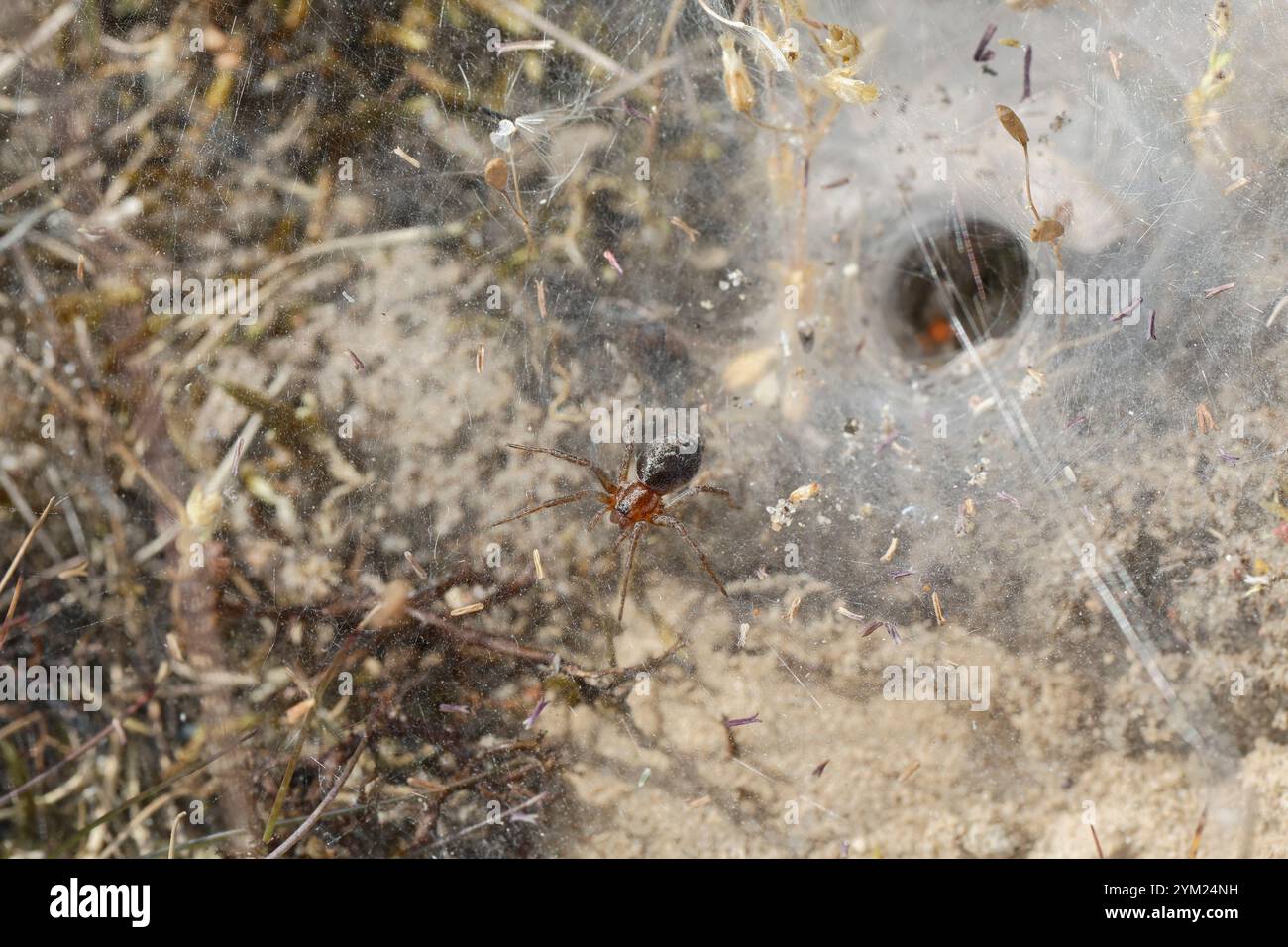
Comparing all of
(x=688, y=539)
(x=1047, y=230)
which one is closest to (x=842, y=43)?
(x=1047, y=230)

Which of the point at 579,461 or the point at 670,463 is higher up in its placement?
the point at 579,461

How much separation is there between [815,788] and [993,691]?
1.93 feet

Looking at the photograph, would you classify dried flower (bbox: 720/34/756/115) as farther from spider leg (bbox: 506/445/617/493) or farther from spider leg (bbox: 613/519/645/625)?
spider leg (bbox: 613/519/645/625)

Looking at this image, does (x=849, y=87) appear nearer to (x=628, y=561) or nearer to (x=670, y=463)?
(x=670, y=463)

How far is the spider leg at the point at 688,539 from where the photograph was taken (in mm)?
2533
